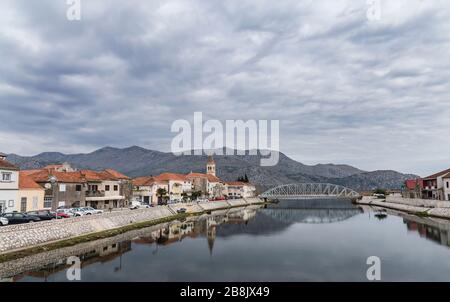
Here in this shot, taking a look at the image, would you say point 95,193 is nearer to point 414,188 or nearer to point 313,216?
point 313,216

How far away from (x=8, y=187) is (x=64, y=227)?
9.57 m

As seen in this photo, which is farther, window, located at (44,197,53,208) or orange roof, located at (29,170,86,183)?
orange roof, located at (29,170,86,183)

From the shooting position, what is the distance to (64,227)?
37969mm

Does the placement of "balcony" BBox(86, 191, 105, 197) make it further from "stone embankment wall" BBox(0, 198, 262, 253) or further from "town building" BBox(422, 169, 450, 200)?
"town building" BBox(422, 169, 450, 200)

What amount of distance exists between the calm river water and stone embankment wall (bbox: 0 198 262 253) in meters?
2.38

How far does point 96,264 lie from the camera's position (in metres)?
30.5

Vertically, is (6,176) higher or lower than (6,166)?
lower

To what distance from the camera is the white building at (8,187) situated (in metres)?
40.2

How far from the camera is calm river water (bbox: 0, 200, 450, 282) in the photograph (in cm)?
2727

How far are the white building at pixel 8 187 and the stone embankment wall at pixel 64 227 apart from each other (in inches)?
330

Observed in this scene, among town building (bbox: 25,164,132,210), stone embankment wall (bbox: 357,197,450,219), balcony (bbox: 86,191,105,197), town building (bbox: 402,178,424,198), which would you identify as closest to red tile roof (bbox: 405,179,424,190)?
town building (bbox: 402,178,424,198)

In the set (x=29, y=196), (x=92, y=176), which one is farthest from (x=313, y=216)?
(x=29, y=196)
